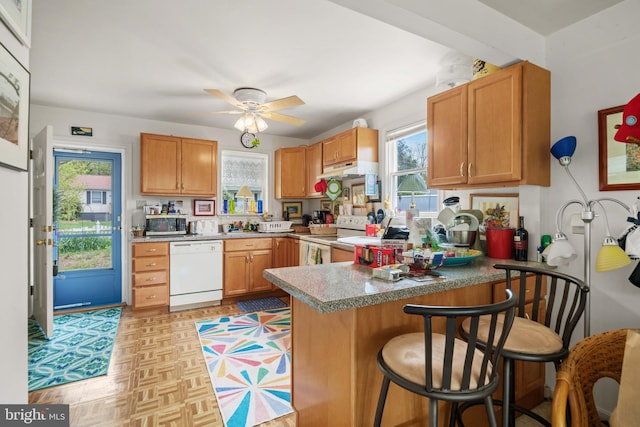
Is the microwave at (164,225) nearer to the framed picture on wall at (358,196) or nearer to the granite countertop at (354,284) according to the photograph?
the framed picture on wall at (358,196)

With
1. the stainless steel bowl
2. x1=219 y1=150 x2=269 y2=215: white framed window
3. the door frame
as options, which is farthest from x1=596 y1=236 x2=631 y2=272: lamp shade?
the door frame

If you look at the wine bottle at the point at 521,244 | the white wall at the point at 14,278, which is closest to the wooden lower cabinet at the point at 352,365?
the wine bottle at the point at 521,244

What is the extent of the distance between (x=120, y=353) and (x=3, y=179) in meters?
2.22

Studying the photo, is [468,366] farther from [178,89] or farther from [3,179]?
[178,89]

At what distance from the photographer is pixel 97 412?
1907mm

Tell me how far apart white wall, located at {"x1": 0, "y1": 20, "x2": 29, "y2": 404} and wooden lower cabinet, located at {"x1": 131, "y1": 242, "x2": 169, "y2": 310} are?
2.53m

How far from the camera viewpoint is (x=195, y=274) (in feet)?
12.8

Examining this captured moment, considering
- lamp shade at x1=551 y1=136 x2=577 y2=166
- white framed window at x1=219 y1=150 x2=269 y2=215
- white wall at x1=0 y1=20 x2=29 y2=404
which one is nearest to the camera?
white wall at x1=0 y1=20 x2=29 y2=404

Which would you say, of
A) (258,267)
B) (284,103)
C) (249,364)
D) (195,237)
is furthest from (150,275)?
(284,103)

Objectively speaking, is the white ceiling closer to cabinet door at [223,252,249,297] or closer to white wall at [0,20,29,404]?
white wall at [0,20,29,404]

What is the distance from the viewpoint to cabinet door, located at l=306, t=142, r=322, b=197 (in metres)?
4.45

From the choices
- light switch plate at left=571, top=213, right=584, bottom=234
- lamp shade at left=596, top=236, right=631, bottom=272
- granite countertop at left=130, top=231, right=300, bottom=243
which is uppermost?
light switch plate at left=571, top=213, right=584, bottom=234

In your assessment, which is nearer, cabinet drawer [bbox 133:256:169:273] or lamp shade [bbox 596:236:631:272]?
lamp shade [bbox 596:236:631:272]

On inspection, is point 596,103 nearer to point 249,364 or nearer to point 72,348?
point 249,364
